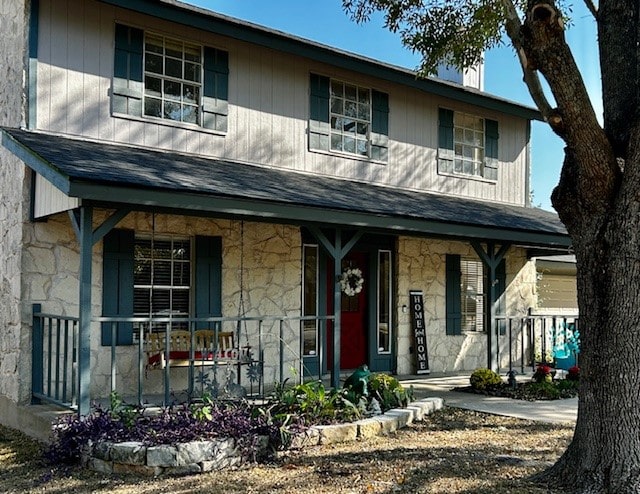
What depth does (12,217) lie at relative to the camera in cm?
823

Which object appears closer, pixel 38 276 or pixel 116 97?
pixel 38 276

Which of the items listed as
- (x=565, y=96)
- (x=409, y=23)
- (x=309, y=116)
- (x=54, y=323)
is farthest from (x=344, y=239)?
(x=565, y=96)

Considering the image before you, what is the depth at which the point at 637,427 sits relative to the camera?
4953 millimetres

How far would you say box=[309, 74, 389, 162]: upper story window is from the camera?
1084 centimetres

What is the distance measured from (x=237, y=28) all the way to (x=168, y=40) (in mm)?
920

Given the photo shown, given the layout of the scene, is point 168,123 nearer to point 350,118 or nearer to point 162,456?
point 350,118

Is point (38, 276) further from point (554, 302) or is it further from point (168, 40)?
point (554, 302)

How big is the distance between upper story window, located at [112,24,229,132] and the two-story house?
0.03 metres

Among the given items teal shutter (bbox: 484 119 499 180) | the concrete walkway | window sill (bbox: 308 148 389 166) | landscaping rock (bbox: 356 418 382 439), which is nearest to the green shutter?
teal shutter (bbox: 484 119 499 180)

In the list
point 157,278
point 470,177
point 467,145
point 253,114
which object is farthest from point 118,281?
point 467,145

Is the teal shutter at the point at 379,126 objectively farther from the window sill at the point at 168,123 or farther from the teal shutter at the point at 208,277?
the teal shutter at the point at 208,277

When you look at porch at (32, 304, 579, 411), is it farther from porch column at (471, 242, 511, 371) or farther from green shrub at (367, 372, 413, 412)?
porch column at (471, 242, 511, 371)

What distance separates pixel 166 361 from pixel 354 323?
4820 millimetres

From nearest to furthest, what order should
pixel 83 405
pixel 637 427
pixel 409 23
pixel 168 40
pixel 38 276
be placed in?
pixel 637 427 < pixel 83 405 < pixel 38 276 < pixel 409 23 < pixel 168 40
